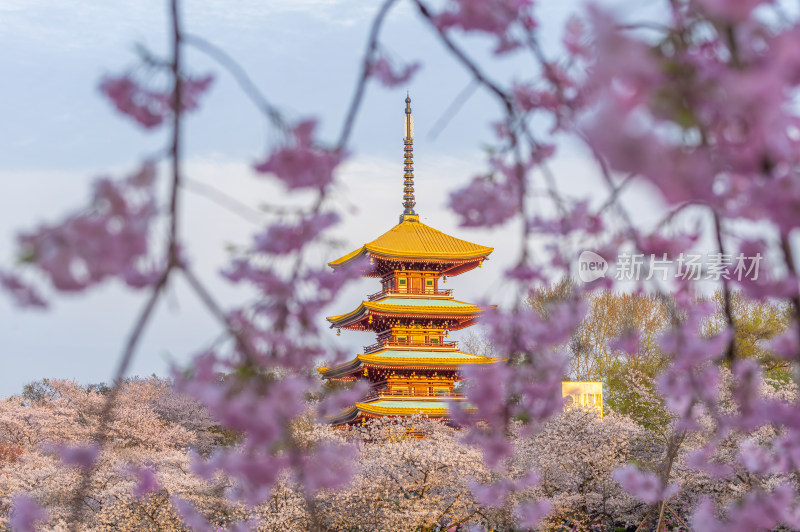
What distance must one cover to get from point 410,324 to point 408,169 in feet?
17.4

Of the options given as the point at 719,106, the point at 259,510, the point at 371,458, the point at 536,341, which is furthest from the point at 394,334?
the point at 719,106

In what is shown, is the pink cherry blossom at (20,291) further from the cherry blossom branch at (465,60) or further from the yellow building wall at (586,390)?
the yellow building wall at (586,390)

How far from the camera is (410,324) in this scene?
23.7 m

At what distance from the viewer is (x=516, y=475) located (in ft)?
53.9

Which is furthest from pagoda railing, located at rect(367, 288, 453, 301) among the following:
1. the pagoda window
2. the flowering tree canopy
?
the flowering tree canopy

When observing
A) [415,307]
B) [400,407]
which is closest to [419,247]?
[415,307]

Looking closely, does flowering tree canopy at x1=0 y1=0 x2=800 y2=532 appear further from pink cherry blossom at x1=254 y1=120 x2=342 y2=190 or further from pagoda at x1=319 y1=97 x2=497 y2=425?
pagoda at x1=319 y1=97 x2=497 y2=425

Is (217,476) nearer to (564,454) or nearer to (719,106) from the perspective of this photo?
(564,454)

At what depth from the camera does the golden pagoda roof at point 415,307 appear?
74.4 ft

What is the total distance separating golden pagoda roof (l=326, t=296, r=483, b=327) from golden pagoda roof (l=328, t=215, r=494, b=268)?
50.7 inches

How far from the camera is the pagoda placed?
73.3ft

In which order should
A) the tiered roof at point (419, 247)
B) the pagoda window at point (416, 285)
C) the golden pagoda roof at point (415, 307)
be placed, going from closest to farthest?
the golden pagoda roof at point (415, 307) → the tiered roof at point (419, 247) → the pagoda window at point (416, 285)

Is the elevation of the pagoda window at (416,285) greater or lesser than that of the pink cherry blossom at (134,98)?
greater

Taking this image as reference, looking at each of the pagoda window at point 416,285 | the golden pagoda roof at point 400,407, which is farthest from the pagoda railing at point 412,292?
the golden pagoda roof at point 400,407
